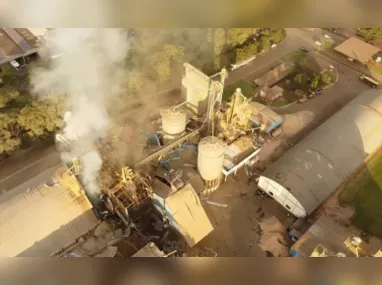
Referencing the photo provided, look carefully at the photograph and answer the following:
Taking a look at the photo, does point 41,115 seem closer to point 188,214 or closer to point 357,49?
point 188,214

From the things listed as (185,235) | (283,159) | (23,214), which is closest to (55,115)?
(23,214)

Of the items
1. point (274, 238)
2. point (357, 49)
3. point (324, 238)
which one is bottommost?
point (274, 238)

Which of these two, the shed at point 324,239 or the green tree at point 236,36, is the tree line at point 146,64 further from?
the shed at point 324,239

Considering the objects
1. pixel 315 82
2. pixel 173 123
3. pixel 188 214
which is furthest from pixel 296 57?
pixel 188 214

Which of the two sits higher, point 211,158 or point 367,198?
point 211,158

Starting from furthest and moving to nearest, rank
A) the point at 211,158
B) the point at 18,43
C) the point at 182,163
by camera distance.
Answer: the point at 18,43 < the point at 182,163 < the point at 211,158

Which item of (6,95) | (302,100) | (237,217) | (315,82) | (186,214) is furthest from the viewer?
(315,82)

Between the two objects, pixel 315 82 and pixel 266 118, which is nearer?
pixel 266 118
